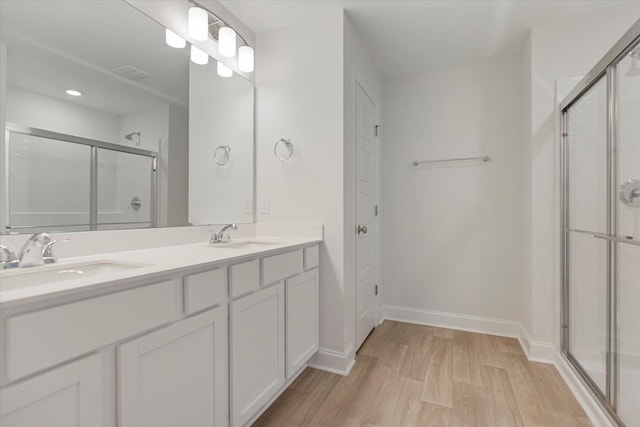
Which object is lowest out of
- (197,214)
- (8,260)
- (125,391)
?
(125,391)

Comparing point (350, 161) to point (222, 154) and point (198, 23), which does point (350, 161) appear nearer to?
point (222, 154)

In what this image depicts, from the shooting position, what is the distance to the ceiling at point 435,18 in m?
1.92

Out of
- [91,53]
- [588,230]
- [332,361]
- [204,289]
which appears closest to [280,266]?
[204,289]

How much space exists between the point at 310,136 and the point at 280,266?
3.00 ft

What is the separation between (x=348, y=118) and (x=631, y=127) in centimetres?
139

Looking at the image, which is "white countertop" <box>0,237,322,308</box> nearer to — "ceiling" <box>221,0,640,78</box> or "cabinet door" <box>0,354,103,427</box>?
"cabinet door" <box>0,354,103,427</box>

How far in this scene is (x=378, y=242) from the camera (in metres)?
2.85

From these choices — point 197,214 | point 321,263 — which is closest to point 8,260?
point 197,214

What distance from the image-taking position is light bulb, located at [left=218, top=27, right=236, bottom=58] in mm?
1844

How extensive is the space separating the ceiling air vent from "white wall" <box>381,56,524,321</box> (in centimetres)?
210

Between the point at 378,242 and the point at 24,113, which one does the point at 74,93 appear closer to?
the point at 24,113

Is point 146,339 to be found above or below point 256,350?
above

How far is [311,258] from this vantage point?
1884 mm

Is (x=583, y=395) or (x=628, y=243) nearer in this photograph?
(x=628, y=243)
